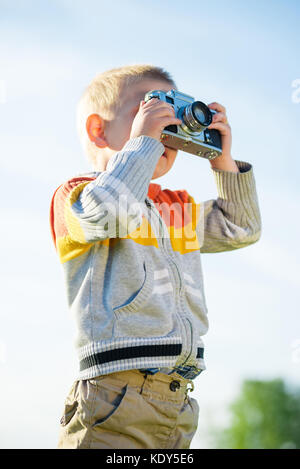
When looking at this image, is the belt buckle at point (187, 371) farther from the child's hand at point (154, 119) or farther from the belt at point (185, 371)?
the child's hand at point (154, 119)

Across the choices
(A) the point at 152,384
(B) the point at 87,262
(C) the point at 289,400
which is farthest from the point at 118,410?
(C) the point at 289,400

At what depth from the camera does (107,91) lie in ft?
8.11

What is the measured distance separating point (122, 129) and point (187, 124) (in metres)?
0.30

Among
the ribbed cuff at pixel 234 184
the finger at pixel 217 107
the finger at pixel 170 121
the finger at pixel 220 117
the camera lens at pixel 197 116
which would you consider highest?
the finger at pixel 217 107

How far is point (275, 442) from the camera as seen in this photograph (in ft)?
46.8

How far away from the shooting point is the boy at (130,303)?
1.79 m

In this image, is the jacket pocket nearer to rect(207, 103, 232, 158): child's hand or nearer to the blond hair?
the blond hair

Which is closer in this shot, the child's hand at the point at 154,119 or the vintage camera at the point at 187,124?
the child's hand at the point at 154,119

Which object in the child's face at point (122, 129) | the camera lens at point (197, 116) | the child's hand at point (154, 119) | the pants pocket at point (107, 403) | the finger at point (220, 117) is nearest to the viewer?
the pants pocket at point (107, 403)

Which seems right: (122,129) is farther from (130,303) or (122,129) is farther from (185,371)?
(185,371)

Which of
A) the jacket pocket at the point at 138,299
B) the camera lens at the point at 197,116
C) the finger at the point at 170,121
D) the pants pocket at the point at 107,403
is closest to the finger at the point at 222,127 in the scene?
the camera lens at the point at 197,116

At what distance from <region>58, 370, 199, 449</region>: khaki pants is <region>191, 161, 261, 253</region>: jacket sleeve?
803mm

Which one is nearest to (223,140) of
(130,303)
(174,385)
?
(130,303)

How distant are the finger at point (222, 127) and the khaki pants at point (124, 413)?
1.12m
